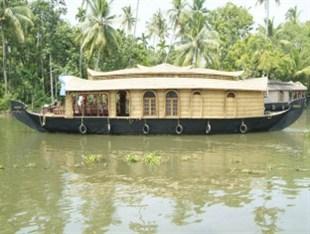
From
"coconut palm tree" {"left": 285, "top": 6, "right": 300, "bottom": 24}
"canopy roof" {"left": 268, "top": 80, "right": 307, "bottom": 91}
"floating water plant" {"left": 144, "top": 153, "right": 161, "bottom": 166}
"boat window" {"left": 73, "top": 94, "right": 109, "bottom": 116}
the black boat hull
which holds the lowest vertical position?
"floating water plant" {"left": 144, "top": 153, "right": 161, "bottom": 166}

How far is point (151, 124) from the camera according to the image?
17.0 meters

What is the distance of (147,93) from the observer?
17125 mm

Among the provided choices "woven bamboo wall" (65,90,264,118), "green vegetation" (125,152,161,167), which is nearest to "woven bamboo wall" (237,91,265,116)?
"woven bamboo wall" (65,90,264,118)

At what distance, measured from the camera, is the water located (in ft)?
21.6

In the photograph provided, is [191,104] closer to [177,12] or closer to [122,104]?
[122,104]

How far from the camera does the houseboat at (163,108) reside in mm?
16969

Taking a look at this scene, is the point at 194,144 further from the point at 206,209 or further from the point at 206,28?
the point at 206,28

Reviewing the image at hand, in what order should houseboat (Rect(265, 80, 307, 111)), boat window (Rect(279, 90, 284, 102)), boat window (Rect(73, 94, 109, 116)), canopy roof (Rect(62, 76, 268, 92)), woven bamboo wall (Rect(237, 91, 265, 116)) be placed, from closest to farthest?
canopy roof (Rect(62, 76, 268, 92))
woven bamboo wall (Rect(237, 91, 265, 116))
boat window (Rect(73, 94, 109, 116))
houseboat (Rect(265, 80, 307, 111))
boat window (Rect(279, 90, 284, 102))

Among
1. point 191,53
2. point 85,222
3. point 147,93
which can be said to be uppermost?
point 191,53

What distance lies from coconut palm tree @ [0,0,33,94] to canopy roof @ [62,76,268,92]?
38.8ft

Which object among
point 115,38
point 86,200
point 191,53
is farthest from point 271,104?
A: point 86,200

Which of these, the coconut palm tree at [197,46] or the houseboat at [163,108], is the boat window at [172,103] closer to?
the houseboat at [163,108]

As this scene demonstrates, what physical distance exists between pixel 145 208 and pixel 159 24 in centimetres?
3815

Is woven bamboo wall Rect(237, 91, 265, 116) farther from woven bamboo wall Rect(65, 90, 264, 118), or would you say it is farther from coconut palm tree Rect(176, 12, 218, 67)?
coconut palm tree Rect(176, 12, 218, 67)
